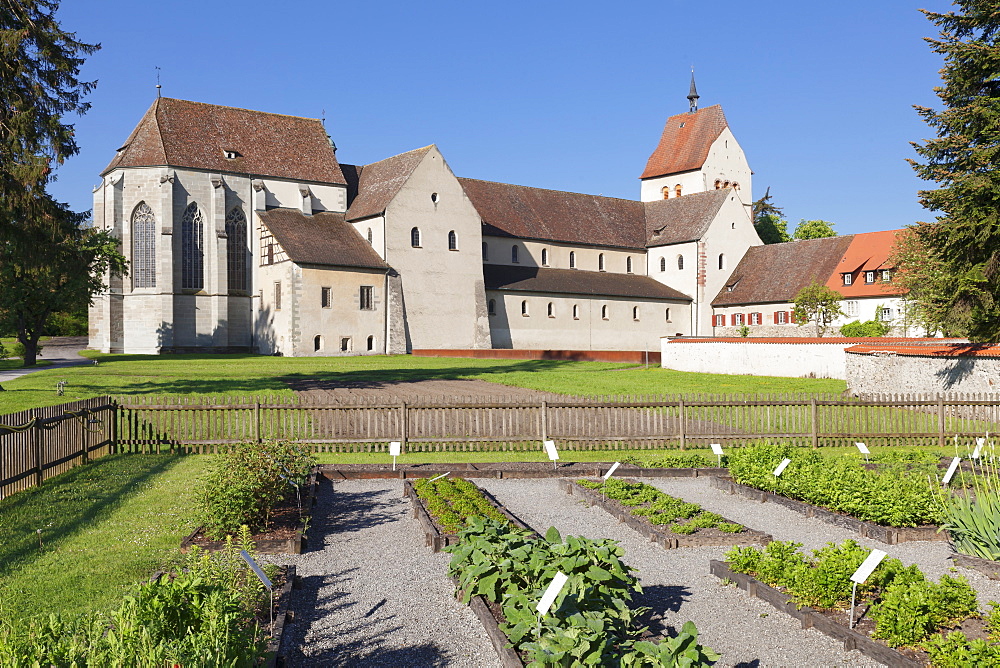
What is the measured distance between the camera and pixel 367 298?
5681 cm

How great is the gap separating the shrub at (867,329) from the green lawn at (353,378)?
16.7 meters

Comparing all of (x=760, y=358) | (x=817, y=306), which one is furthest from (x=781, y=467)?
(x=817, y=306)

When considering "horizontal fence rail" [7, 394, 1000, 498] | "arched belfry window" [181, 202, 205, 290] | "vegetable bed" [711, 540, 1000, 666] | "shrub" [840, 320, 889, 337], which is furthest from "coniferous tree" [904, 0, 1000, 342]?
"arched belfry window" [181, 202, 205, 290]

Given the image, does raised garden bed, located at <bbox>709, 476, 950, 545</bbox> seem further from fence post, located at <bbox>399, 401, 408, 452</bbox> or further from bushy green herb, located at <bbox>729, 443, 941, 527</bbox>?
fence post, located at <bbox>399, 401, 408, 452</bbox>

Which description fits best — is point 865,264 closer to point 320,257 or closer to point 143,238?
point 320,257

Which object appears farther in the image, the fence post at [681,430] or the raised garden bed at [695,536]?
the fence post at [681,430]

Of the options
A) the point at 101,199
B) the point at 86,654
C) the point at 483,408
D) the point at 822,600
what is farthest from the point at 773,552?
the point at 101,199

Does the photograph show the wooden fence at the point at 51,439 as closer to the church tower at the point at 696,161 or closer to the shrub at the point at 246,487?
the shrub at the point at 246,487

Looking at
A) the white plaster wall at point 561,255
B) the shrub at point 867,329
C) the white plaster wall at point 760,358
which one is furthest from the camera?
the white plaster wall at point 561,255

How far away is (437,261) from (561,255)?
1413 centimetres

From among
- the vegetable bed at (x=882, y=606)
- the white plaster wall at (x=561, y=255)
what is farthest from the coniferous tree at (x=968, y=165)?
the white plaster wall at (x=561, y=255)

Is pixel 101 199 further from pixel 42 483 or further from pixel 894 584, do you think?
pixel 894 584

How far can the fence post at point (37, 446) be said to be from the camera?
13.5 m

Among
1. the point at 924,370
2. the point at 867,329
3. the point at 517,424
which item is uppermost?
the point at 867,329
